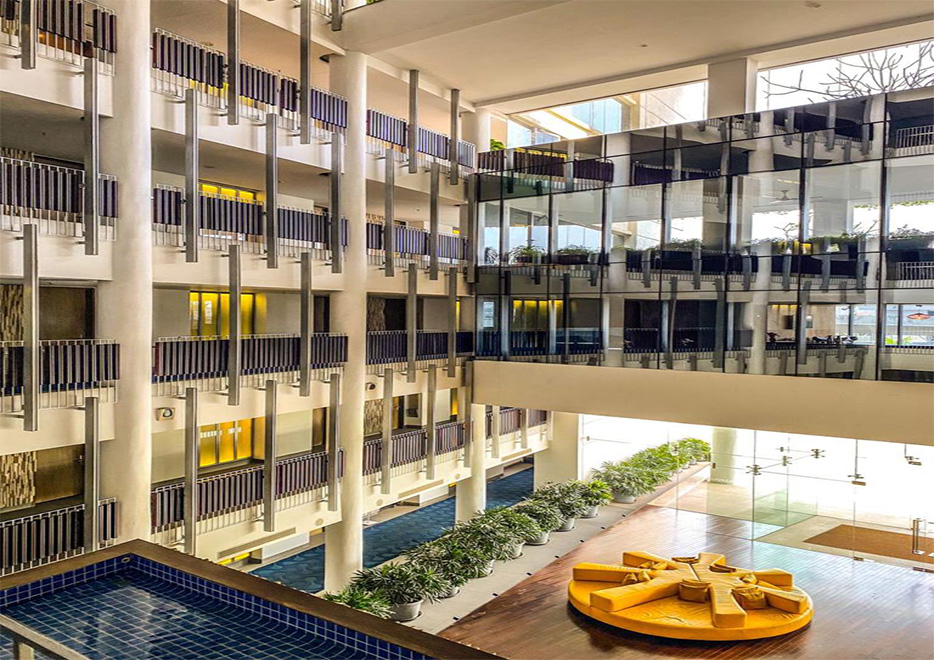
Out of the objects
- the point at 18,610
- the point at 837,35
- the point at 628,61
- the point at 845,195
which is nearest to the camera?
the point at 18,610

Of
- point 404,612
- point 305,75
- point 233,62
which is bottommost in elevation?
point 404,612

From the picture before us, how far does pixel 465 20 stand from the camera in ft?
47.8

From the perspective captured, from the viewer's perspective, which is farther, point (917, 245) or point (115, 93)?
point (917, 245)

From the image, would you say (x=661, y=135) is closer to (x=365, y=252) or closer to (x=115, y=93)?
(x=365, y=252)

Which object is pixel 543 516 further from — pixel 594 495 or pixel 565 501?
pixel 594 495

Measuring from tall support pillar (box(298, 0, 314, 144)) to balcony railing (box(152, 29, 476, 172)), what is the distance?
0.37 meters

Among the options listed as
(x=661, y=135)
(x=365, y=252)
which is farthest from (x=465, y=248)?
(x=661, y=135)

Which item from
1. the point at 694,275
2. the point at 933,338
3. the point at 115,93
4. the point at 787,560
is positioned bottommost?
the point at 787,560

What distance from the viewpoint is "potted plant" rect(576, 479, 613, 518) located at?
856 inches

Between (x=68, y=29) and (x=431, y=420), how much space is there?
10864 mm

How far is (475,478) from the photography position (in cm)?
2091

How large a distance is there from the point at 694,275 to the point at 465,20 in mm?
6646

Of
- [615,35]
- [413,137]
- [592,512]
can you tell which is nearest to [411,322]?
[413,137]

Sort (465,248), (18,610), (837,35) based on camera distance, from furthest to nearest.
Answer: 1. (465,248)
2. (837,35)
3. (18,610)
